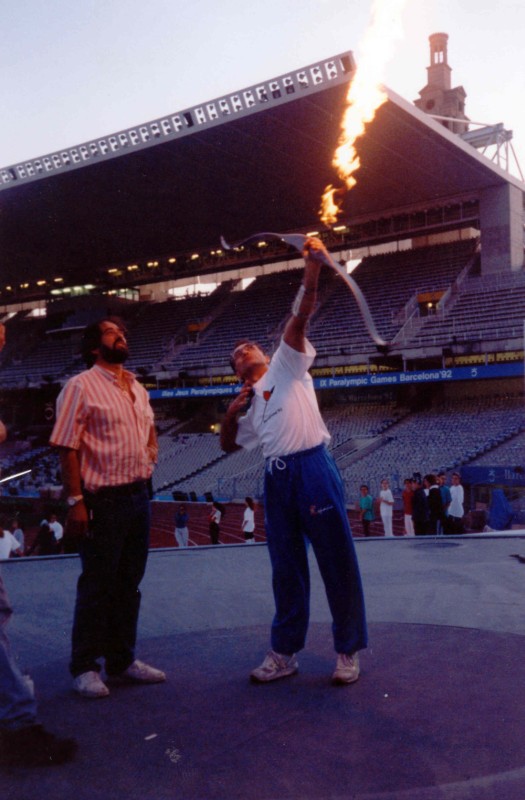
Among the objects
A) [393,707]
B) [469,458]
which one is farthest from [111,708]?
[469,458]

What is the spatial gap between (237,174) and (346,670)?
24.4 m

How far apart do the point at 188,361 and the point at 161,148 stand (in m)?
10.1

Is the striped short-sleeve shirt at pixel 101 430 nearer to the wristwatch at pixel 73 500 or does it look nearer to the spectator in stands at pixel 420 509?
the wristwatch at pixel 73 500

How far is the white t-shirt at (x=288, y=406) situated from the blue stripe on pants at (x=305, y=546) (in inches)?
2.3

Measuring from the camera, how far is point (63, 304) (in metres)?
42.1

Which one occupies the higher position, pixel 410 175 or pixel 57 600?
pixel 410 175

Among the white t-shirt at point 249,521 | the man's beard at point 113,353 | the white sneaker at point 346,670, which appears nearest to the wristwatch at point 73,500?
the man's beard at point 113,353

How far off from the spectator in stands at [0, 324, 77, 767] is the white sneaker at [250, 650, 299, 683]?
913 mm

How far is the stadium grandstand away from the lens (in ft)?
72.1

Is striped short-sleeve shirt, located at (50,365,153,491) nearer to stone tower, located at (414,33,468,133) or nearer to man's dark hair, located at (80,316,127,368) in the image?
man's dark hair, located at (80,316,127,368)

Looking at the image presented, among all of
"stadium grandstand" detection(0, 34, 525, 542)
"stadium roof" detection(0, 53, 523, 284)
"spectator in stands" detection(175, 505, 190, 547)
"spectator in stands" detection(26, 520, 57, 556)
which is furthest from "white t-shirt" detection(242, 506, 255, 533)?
"stadium roof" detection(0, 53, 523, 284)

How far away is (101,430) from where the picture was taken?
318 cm

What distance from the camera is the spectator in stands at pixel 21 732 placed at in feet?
7.82

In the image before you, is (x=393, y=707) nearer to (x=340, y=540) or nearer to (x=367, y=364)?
(x=340, y=540)
